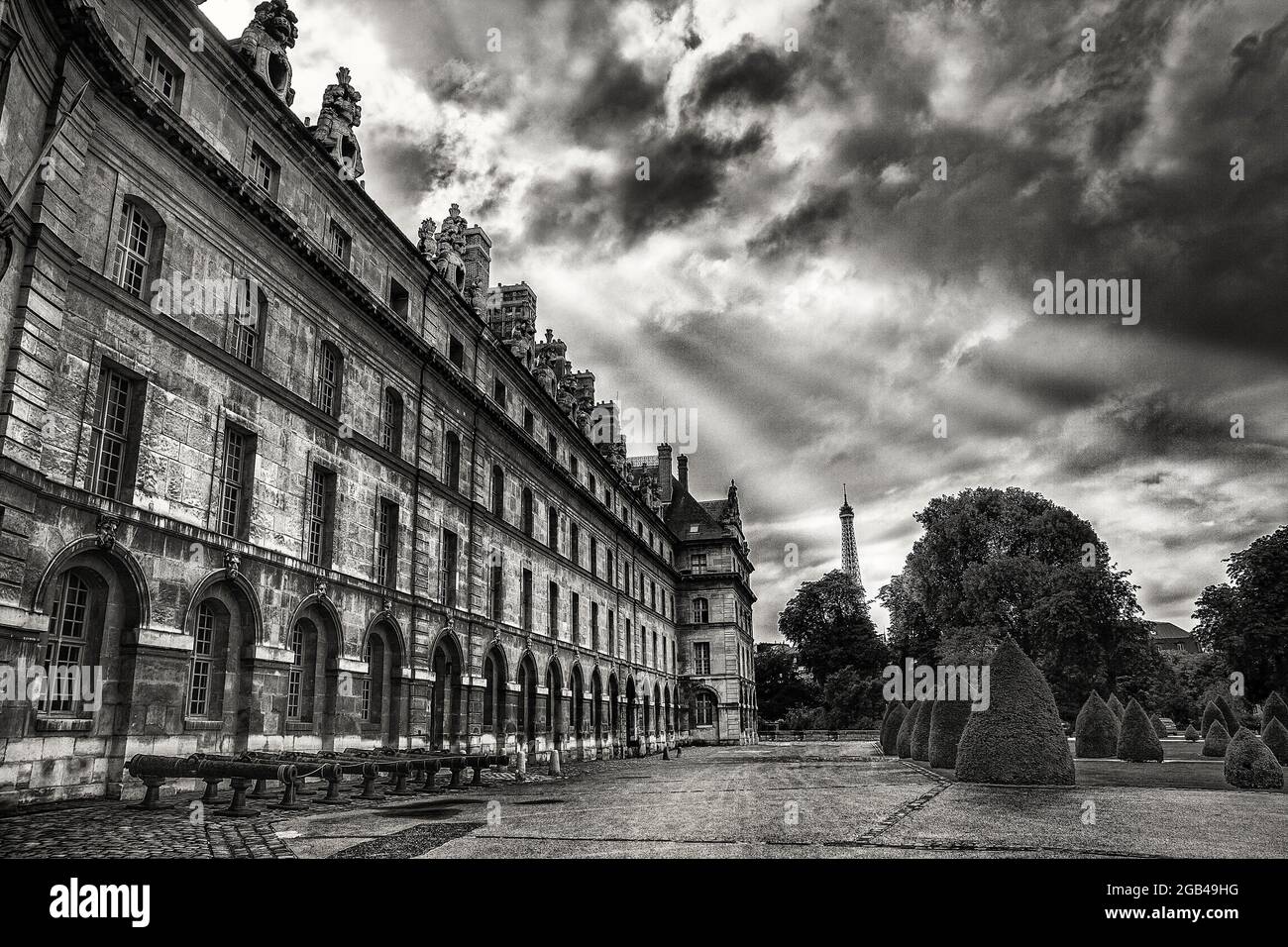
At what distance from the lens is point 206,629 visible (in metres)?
18.1

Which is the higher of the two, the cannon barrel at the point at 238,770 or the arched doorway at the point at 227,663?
the arched doorway at the point at 227,663

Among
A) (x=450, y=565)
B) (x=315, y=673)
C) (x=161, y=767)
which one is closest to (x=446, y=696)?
(x=450, y=565)

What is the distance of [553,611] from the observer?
1559 inches

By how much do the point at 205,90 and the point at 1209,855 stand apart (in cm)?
2282

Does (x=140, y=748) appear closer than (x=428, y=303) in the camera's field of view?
Yes

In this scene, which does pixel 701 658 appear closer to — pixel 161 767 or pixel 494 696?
pixel 494 696

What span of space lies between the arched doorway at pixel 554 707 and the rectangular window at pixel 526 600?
9.58 feet

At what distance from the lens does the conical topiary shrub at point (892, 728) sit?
123 feet

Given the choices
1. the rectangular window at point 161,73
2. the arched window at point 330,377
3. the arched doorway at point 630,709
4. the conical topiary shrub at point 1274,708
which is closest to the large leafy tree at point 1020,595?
the conical topiary shrub at point 1274,708

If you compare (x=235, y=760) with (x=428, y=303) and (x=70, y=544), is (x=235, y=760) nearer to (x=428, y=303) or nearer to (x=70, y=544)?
(x=70, y=544)

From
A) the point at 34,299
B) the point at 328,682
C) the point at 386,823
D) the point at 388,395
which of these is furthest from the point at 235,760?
the point at 388,395

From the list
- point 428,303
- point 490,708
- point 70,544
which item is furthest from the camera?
point 490,708

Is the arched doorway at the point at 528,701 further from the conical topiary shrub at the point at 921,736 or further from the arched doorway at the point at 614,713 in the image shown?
the conical topiary shrub at the point at 921,736
